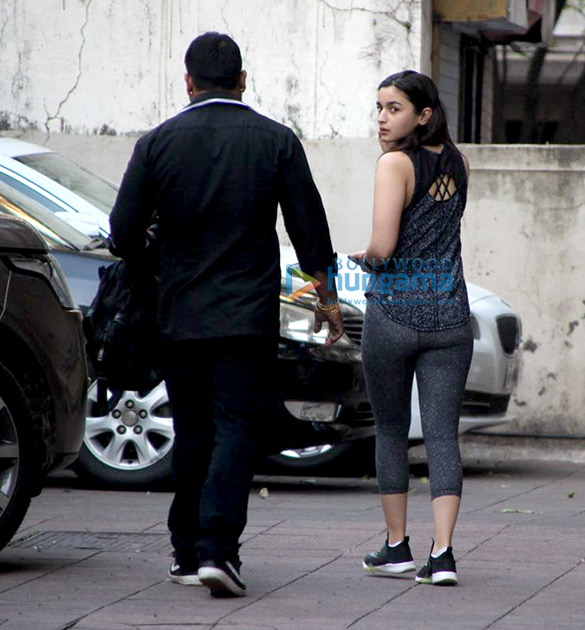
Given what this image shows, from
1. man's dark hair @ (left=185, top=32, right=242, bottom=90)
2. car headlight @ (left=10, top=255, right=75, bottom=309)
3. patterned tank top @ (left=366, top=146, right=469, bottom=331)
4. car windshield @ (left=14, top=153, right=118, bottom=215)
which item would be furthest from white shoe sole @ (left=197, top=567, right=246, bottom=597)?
car windshield @ (left=14, top=153, right=118, bottom=215)

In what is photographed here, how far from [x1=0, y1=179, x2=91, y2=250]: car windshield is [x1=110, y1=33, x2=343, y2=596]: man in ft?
9.74

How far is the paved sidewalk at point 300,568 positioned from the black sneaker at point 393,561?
6 cm

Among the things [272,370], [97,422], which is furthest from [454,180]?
[97,422]

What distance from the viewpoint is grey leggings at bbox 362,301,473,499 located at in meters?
5.57

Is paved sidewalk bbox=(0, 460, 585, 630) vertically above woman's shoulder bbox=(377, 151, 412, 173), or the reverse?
woman's shoulder bbox=(377, 151, 412, 173)

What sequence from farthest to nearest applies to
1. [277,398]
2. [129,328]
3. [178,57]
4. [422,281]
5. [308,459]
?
[178,57]
[308,459]
[277,398]
[422,281]
[129,328]

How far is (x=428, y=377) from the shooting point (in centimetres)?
558

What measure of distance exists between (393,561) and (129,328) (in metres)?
1.29

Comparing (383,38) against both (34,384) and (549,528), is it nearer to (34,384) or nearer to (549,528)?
(549,528)

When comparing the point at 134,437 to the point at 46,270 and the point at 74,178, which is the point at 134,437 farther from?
the point at 46,270

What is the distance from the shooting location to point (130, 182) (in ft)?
17.3

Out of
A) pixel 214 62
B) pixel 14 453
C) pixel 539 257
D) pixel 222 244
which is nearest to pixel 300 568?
pixel 14 453

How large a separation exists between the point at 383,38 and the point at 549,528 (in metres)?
5.27

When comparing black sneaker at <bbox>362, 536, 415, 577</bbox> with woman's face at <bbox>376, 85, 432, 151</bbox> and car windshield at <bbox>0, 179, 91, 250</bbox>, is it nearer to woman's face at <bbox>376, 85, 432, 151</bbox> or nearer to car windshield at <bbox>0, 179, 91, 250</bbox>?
woman's face at <bbox>376, 85, 432, 151</bbox>
